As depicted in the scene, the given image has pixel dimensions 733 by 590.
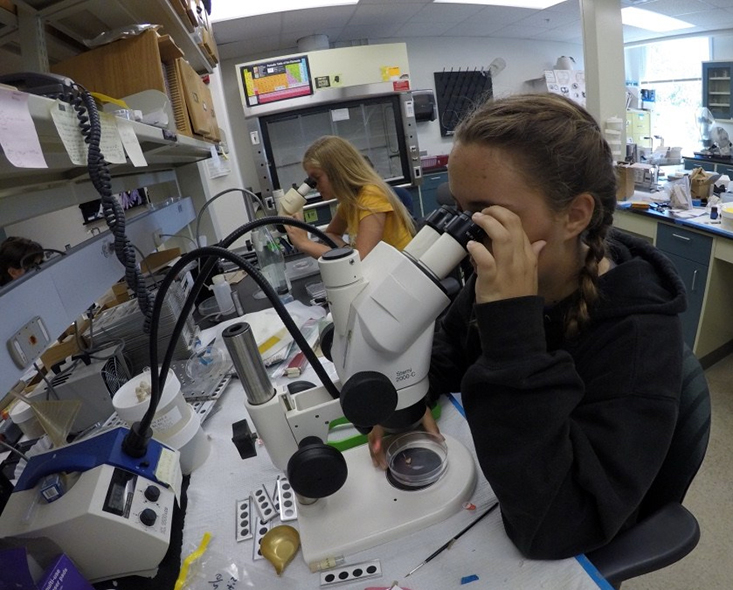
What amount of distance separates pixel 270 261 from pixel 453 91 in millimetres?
4614

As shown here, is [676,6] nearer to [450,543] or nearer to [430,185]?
[430,185]

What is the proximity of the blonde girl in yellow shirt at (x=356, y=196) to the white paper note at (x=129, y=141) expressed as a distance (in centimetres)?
121

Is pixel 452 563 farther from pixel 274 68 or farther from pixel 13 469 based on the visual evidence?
pixel 274 68

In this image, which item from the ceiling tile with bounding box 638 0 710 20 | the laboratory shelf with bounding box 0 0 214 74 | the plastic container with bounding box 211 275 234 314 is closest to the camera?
the laboratory shelf with bounding box 0 0 214 74

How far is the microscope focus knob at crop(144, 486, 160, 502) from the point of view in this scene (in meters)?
0.72

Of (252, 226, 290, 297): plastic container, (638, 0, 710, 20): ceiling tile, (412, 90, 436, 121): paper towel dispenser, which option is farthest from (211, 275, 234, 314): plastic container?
(638, 0, 710, 20): ceiling tile

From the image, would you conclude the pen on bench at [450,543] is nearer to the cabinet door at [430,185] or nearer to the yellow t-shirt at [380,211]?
the yellow t-shirt at [380,211]

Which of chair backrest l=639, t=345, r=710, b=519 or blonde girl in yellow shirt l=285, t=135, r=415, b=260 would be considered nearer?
chair backrest l=639, t=345, r=710, b=519

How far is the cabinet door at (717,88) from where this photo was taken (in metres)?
4.93

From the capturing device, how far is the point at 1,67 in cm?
129

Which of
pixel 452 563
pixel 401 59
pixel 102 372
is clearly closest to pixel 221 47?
pixel 401 59

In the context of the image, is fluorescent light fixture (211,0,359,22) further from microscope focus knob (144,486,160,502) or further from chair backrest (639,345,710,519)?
chair backrest (639,345,710,519)

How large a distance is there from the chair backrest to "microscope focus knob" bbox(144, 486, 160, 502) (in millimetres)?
909

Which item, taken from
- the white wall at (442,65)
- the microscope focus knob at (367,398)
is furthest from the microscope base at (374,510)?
the white wall at (442,65)
